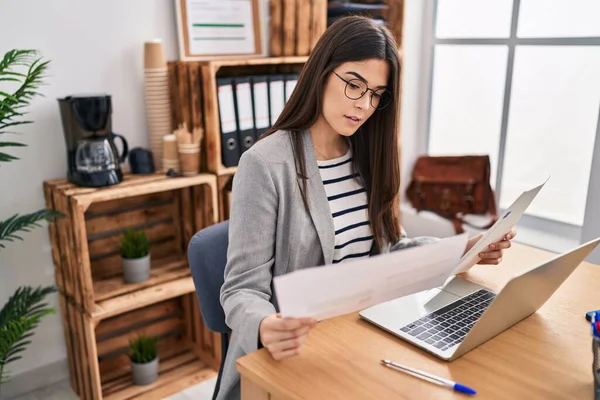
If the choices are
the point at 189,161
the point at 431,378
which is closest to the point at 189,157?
the point at 189,161

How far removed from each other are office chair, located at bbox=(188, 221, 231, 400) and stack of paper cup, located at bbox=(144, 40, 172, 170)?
37.9 inches

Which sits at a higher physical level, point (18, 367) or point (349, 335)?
point (349, 335)

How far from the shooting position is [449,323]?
3.70ft

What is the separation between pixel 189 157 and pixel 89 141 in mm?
367

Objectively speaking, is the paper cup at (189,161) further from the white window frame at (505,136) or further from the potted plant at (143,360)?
the white window frame at (505,136)

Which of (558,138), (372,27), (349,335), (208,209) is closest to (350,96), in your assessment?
(372,27)

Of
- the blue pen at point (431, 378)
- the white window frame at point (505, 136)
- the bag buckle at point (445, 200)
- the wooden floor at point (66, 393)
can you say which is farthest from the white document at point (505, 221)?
the bag buckle at point (445, 200)

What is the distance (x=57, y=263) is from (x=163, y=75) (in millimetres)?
825

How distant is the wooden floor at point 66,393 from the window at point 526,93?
5.53 ft

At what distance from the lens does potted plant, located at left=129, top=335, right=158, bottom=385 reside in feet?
7.46

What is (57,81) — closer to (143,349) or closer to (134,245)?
(134,245)

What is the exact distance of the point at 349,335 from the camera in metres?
1.09

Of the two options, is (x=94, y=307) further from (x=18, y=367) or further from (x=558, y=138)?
(x=558, y=138)

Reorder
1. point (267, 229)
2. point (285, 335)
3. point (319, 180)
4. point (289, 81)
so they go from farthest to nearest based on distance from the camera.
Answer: point (289, 81) → point (319, 180) → point (267, 229) → point (285, 335)
